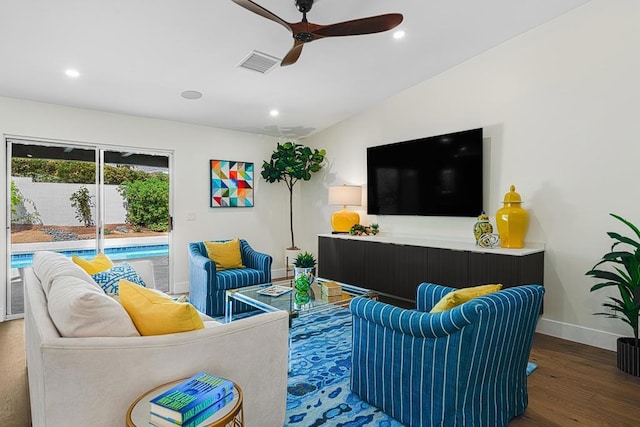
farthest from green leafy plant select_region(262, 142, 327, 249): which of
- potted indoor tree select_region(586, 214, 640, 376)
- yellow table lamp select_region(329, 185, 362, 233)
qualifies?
potted indoor tree select_region(586, 214, 640, 376)

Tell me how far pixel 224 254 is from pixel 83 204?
1.85 meters

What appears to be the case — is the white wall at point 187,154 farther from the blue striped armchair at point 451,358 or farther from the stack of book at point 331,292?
the blue striped armchair at point 451,358

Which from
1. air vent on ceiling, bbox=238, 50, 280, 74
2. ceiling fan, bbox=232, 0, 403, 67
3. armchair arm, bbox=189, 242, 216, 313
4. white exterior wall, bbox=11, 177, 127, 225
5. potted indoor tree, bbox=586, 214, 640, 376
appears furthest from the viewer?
white exterior wall, bbox=11, 177, 127, 225

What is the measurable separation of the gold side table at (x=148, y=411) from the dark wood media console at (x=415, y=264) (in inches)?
107

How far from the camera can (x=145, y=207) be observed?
496 centimetres

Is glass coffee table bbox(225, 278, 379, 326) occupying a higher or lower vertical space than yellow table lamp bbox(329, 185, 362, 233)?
lower

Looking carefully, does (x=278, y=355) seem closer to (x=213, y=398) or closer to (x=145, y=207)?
(x=213, y=398)

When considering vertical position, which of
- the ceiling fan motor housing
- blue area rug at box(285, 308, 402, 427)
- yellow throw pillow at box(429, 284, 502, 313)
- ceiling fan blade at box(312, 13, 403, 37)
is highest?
the ceiling fan motor housing

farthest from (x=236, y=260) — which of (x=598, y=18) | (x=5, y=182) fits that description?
(x=598, y=18)

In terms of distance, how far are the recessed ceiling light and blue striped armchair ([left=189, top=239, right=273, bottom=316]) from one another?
1763 millimetres

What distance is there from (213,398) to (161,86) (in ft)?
11.8

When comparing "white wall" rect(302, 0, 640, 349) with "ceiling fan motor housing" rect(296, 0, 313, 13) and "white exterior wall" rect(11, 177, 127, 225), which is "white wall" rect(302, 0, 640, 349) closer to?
"ceiling fan motor housing" rect(296, 0, 313, 13)

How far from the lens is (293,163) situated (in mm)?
5617

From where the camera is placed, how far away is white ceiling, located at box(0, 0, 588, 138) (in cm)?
279
